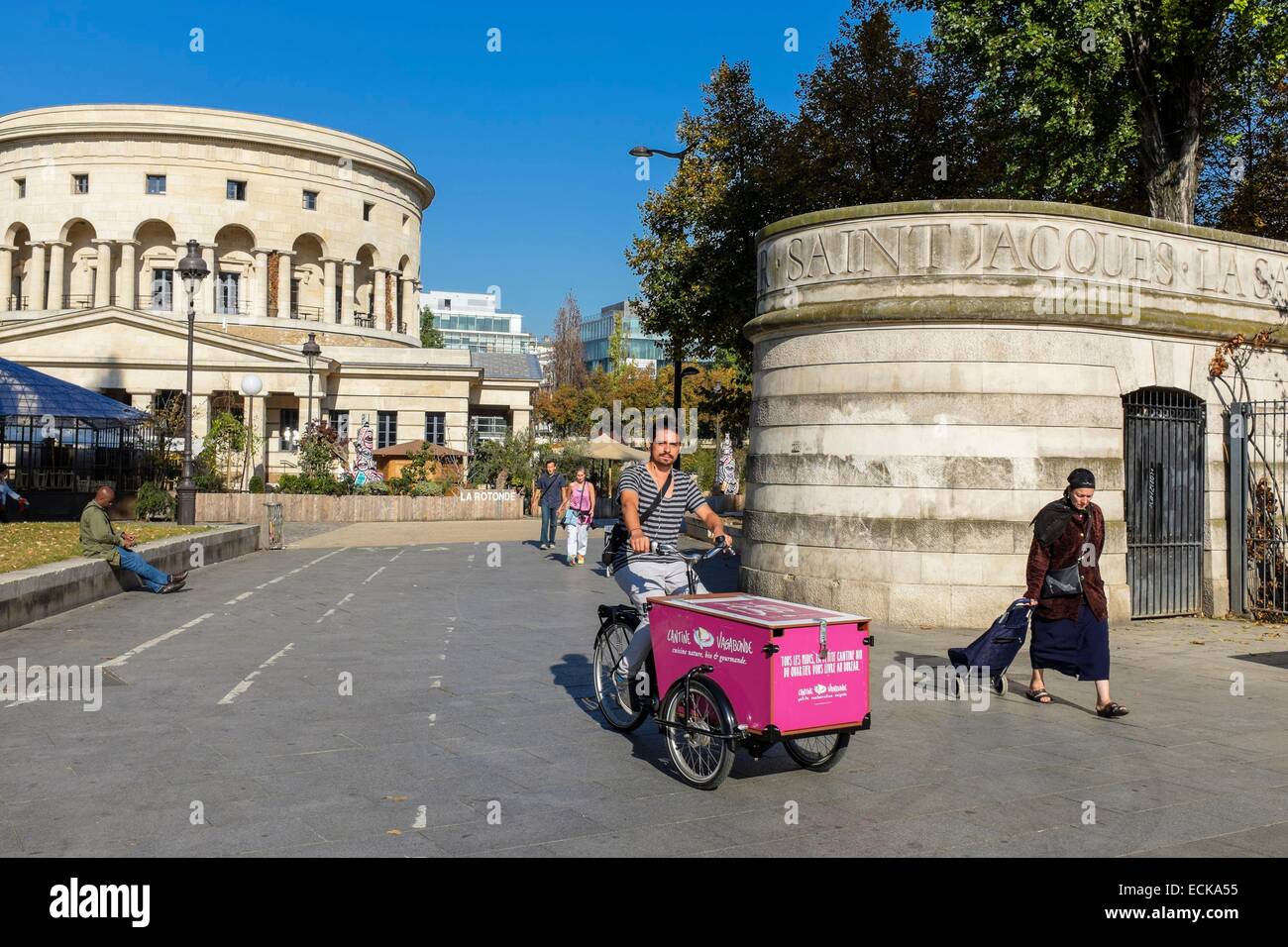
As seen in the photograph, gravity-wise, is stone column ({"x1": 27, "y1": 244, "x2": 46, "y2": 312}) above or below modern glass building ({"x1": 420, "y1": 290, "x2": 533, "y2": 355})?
below

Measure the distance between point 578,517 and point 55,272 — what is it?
4773cm

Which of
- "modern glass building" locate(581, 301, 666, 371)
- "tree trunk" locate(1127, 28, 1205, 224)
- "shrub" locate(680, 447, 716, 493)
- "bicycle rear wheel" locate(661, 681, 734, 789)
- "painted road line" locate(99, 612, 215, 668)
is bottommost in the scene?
"painted road line" locate(99, 612, 215, 668)

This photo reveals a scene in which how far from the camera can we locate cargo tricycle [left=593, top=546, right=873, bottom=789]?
6113 mm

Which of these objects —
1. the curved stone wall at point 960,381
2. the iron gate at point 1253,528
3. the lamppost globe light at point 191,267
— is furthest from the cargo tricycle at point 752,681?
the lamppost globe light at point 191,267

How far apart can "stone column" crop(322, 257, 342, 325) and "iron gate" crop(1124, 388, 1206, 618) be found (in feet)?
173

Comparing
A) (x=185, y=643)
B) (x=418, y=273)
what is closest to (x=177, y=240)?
(x=418, y=273)

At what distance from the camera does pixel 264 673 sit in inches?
390

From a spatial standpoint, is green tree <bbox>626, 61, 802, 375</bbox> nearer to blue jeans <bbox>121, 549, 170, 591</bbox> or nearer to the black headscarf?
blue jeans <bbox>121, 549, 170, 591</bbox>

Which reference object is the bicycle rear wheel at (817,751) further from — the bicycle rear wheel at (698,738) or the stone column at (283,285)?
the stone column at (283,285)

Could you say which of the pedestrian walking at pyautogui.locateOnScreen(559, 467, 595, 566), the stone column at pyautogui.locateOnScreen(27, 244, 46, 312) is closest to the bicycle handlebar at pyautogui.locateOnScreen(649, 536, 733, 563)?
the pedestrian walking at pyautogui.locateOnScreen(559, 467, 595, 566)

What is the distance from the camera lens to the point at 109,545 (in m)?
15.2
